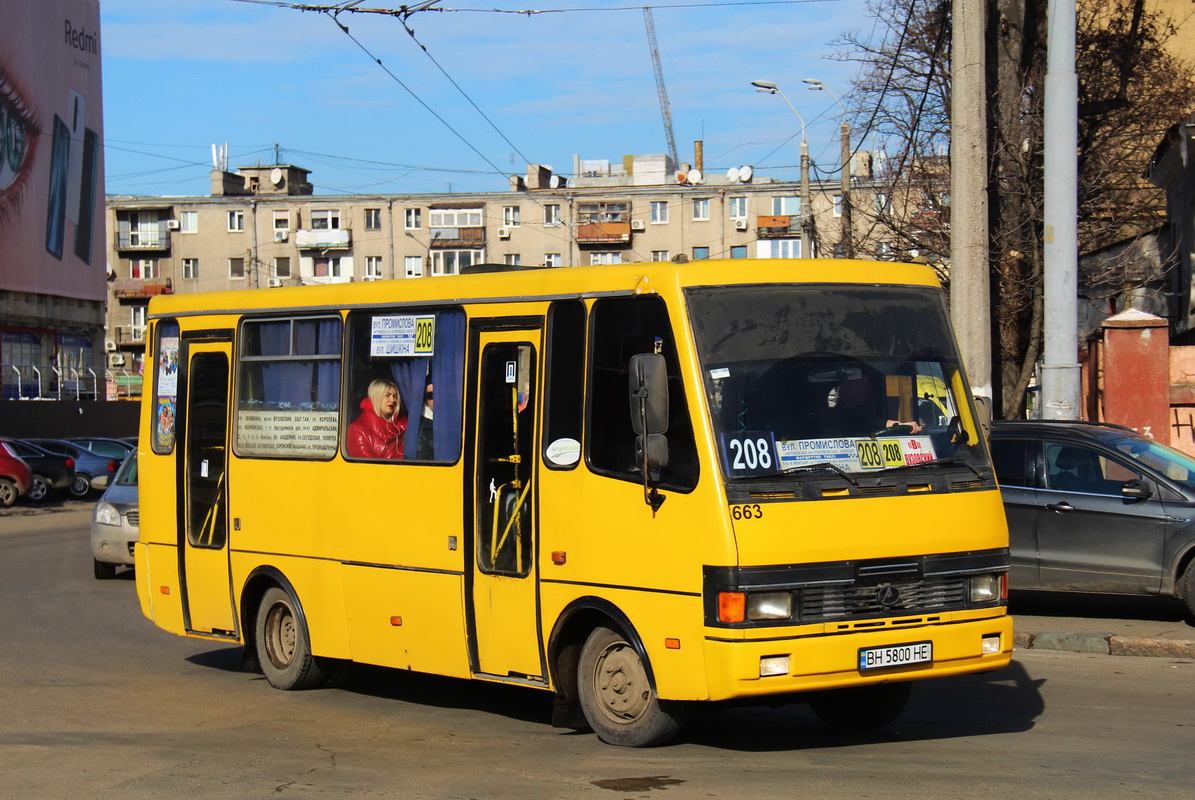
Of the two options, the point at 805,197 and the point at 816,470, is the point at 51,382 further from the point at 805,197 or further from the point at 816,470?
the point at 816,470

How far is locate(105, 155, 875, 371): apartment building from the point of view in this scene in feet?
245

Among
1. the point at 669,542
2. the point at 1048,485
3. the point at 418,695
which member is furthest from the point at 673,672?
the point at 1048,485

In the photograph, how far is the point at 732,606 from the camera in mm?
6812

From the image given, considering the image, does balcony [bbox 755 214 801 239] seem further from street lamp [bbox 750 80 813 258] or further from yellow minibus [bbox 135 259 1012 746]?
yellow minibus [bbox 135 259 1012 746]

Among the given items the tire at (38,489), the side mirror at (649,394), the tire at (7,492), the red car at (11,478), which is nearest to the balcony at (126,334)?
the tire at (38,489)

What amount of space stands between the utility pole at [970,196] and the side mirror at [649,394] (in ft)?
22.6

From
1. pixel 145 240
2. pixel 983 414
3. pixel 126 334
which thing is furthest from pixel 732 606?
pixel 126 334

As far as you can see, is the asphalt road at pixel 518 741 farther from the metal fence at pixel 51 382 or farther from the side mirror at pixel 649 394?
the metal fence at pixel 51 382

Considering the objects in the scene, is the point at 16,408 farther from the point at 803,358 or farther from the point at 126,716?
the point at 803,358

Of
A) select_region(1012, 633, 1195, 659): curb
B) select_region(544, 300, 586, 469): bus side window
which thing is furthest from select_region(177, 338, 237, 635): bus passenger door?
select_region(1012, 633, 1195, 659): curb

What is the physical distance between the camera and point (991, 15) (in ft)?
65.1

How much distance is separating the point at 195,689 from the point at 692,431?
505 cm

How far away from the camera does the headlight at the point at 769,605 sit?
682 centimetres

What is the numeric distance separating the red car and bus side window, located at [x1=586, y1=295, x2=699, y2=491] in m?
28.2
